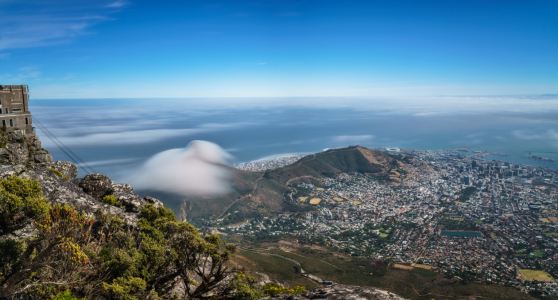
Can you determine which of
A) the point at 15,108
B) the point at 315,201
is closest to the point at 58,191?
the point at 15,108

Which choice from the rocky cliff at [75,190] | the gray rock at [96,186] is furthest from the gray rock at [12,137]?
the gray rock at [96,186]

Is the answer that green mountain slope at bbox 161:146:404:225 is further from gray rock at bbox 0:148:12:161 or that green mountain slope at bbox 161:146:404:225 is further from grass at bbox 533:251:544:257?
gray rock at bbox 0:148:12:161

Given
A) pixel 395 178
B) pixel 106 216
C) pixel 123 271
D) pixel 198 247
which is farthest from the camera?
pixel 395 178

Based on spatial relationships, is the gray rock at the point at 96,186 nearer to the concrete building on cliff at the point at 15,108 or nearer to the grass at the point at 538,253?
the concrete building on cliff at the point at 15,108

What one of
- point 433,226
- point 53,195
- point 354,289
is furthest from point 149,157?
point 354,289

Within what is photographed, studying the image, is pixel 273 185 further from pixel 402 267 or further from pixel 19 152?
pixel 19 152

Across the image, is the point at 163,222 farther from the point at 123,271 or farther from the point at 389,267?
the point at 389,267

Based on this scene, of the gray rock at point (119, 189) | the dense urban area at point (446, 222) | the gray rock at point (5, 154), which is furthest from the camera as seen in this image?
the dense urban area at point (446, 222)
